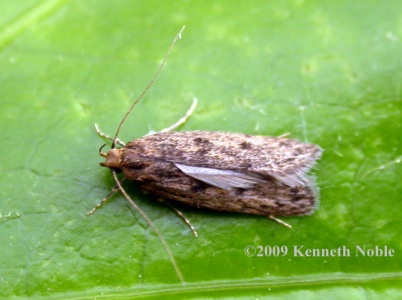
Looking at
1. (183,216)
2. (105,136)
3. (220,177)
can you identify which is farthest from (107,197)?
(220,177)

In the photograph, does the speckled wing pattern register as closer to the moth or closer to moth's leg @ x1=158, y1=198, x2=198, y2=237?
the moth

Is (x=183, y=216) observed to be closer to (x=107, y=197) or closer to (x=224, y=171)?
(x=224, y=171)

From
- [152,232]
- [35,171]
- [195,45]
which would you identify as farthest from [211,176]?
[35,171]

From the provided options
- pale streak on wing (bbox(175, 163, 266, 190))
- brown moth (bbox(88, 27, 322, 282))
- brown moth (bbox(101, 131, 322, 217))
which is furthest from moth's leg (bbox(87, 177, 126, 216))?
pale streak on wing (bbox(175, 163, 266, 190))

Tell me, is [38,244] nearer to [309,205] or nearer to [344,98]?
[309,205]

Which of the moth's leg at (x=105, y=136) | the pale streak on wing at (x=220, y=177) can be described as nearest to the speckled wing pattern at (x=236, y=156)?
the pale streak on wing at (x=220, y=177)

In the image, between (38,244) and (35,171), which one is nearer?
(38,244)
